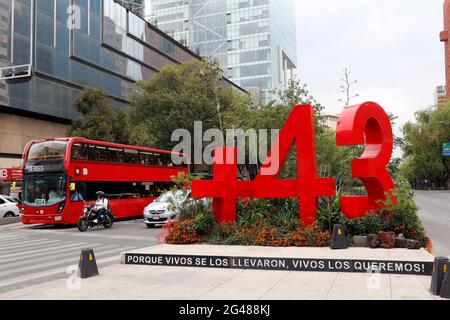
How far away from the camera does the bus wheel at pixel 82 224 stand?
799 inches

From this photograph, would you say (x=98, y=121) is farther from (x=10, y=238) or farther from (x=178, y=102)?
(x=10, y=238)

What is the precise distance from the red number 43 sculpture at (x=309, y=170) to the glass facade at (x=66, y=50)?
2238cm

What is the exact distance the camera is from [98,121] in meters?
36.3

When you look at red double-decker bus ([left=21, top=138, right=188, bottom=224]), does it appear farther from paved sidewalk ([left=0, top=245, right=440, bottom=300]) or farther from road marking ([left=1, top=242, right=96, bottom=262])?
paved sidewalk ([left=0, top=245, right=440, bottom=300])

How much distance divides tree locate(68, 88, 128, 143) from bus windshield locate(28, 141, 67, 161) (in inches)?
520

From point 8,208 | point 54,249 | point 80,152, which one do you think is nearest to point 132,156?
point 80,152

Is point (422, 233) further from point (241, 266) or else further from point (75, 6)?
point (75, 6)

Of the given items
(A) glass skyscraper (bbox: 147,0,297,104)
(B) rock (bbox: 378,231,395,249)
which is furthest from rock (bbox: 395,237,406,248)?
(A) glass skyscraper (bbox: 147,0,297,104)

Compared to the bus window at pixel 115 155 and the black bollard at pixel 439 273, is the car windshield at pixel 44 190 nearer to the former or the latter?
the bus window at pixel 115 155

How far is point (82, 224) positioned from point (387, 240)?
14.1 metres

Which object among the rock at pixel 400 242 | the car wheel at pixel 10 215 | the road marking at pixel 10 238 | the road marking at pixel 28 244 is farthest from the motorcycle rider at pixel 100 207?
the rock at pixel 400 242

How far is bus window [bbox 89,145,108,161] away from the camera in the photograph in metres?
23.3

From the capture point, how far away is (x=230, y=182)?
1238 centimetres
